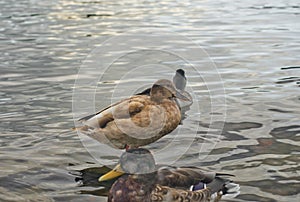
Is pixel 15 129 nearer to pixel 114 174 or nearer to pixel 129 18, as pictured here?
pixel 114 174

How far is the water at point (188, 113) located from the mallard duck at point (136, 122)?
57 cm

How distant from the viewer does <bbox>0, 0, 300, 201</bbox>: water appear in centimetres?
775

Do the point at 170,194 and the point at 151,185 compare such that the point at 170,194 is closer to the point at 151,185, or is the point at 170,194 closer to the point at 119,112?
the point at 151,185

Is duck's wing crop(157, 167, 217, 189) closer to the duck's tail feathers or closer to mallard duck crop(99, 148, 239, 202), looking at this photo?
mallard duck crop(99, 148, 239, 202)

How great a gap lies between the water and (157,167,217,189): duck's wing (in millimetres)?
789

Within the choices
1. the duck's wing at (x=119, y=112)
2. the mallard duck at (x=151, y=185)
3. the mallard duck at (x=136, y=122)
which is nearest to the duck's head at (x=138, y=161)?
the mallard duck at (x=151, y=185)

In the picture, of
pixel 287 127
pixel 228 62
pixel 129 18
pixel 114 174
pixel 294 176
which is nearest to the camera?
pixel 114 174

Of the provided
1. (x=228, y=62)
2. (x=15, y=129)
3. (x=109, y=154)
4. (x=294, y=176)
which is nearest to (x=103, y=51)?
(x=228, y=62)

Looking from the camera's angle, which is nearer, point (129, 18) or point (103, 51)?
point (103, 51)

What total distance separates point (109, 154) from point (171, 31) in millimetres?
16332

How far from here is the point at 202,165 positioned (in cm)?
833

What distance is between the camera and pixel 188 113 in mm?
11523

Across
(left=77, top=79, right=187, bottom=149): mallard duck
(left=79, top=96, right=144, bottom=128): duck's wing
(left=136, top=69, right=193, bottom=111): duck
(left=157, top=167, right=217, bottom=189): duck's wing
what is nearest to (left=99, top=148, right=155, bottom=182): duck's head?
(left=157, top=167, right=217, bottom=189): duck's wing

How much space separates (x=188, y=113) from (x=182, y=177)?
507cm
